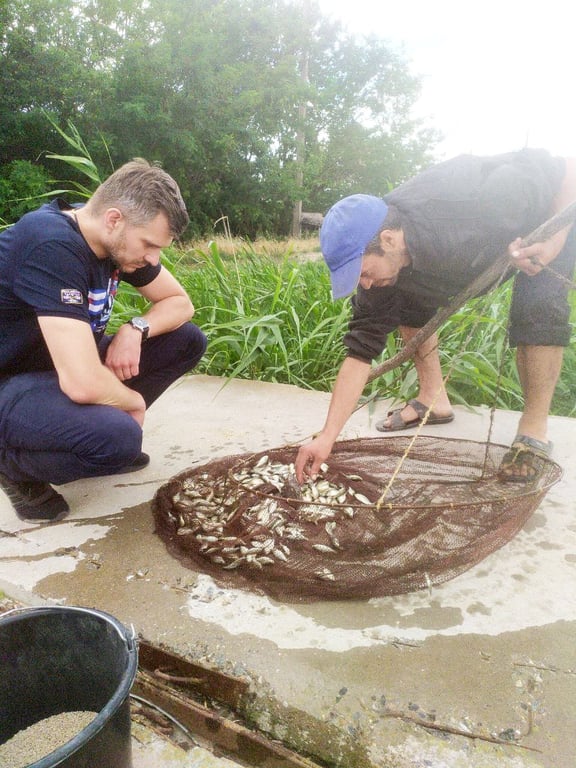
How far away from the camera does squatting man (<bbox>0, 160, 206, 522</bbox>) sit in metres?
1.98

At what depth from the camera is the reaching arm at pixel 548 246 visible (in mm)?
2061

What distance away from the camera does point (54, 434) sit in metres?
2.10

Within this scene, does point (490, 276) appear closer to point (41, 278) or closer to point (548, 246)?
point (548, 246)

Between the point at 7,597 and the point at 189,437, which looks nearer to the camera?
the point at 7,597

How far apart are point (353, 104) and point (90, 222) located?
3729 cm

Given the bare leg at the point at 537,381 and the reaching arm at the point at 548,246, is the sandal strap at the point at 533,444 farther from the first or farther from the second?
the reaching arm at the point at 548,246

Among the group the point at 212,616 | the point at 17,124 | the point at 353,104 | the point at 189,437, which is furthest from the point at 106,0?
the point at 212,616

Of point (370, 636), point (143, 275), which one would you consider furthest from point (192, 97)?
point (370, 636)

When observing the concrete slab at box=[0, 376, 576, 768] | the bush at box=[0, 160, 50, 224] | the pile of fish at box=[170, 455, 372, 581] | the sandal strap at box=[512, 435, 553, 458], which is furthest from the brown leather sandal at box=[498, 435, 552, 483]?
the bush at box=[0, 160, 50, 224]

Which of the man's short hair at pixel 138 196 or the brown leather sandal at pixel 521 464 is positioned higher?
the man's short hair at pixel 138 196

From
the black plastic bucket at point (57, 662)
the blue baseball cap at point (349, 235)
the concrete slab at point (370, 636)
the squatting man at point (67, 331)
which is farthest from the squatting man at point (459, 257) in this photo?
the black plastic bucket at point (57, 662)

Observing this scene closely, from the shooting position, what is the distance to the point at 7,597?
6.05 ft

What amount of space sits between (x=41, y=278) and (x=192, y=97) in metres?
22.0

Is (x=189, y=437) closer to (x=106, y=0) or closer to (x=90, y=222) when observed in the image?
(x=90, y=222)
